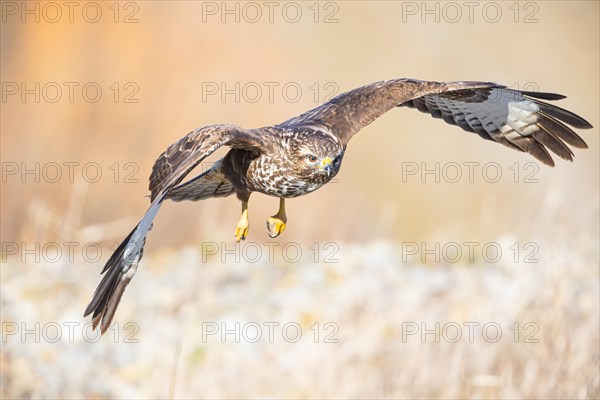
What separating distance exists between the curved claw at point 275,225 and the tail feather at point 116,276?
86cm

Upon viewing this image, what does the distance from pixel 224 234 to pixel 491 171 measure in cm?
715

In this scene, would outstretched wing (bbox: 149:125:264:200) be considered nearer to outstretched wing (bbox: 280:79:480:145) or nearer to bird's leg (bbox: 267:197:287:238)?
bird's leg (bbox: 267:197:287:238)

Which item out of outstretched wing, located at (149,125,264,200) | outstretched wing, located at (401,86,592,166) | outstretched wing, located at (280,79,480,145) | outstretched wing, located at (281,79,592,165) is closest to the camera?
outstretched wing, located at (149,125,264,200)

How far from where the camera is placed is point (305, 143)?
22.8ft

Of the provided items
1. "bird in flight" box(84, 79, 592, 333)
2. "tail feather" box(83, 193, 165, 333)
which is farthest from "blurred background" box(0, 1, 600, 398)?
"bird in flight" box(84, 79, 592, 333)

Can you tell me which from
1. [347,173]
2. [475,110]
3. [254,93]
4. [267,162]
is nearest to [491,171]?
[347,173]

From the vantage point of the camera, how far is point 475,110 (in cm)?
875

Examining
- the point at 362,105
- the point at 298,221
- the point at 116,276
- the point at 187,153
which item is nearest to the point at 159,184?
the point at 187,153

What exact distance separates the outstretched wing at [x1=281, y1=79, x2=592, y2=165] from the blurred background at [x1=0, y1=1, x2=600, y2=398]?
5.96 feet

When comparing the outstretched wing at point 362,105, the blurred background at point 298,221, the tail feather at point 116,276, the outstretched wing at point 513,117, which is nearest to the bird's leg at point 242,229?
the tail feather at point 116,276

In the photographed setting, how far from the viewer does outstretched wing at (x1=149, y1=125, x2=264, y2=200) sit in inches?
246

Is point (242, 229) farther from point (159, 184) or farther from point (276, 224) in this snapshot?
point (159, 184)

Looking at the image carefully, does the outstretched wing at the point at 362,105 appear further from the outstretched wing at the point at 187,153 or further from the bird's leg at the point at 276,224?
the outstretched wing at the point at 187,153

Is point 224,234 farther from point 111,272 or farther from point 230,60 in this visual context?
point 111,272
